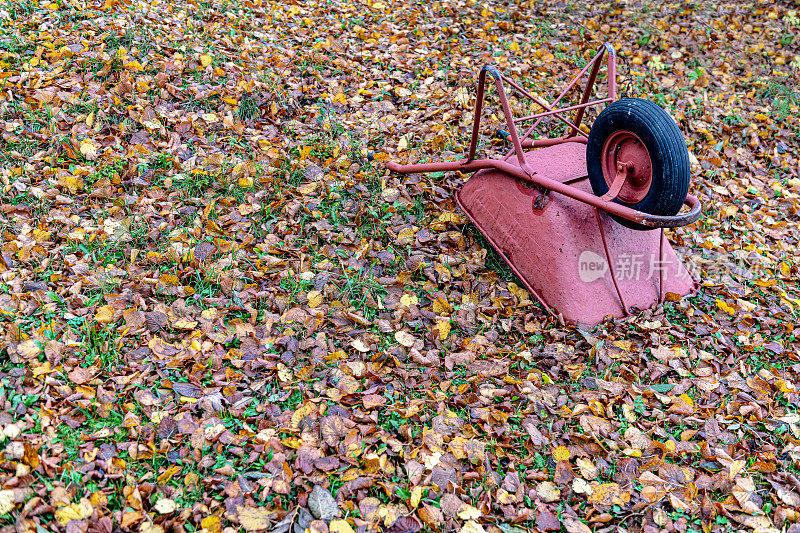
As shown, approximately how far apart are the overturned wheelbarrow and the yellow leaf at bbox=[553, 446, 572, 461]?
86 cm

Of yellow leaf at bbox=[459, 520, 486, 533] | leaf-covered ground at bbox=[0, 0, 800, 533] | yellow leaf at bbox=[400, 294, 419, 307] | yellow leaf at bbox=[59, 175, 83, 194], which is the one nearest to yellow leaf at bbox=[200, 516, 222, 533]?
leaf-covered ground at bbox=[0, 0, 800, 533]

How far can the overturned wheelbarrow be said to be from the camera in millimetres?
2957

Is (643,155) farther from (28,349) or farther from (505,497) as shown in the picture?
(28,349)

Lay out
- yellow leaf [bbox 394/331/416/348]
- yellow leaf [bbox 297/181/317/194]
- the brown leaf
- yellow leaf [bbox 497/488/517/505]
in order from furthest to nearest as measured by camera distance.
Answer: yellow leaf [bbox 297/181/317/194] → yellow leaf [bbox 394/331/416/348] → the brown leaf → yellow leaf [bbox 497/488/517/505]

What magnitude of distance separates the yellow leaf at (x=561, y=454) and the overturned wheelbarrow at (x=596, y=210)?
0.86m

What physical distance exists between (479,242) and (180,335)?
198cm

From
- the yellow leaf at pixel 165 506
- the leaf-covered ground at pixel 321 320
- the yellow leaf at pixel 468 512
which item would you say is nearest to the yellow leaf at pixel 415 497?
the leaf-covered ground at pixel 321 320

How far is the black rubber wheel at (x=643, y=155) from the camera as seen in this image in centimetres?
290

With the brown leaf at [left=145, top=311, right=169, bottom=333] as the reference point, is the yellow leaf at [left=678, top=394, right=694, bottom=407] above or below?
above

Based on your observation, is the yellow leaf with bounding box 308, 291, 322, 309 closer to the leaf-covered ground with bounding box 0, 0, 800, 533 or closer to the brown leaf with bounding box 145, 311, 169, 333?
the leaf-covered ground with bounding box 0, 0, 800, 533

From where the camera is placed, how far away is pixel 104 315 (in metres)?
3.00

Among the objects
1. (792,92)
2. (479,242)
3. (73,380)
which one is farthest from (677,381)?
(792,92)

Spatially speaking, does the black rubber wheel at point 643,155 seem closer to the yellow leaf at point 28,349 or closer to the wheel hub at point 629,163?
the wheel hub at point 629,163

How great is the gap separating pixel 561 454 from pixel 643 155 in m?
1.60
